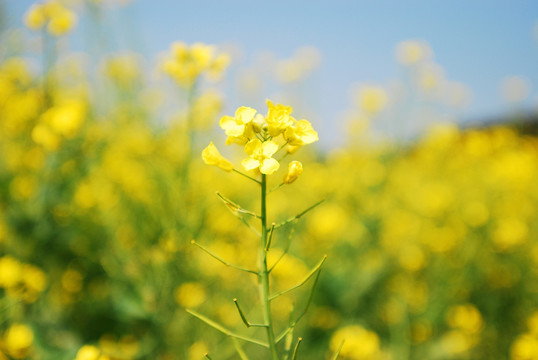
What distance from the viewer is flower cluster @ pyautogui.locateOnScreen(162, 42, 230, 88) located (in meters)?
1.36

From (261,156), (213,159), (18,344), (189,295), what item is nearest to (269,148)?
(261,156)

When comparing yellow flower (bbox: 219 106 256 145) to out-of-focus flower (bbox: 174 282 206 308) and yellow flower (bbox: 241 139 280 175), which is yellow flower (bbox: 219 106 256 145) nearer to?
yellow flower (bbox: 241 139 280 175)

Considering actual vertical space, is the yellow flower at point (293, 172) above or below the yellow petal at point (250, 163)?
below

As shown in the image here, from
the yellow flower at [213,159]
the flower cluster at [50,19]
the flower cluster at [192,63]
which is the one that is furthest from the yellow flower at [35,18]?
the yellow flower at [213,159]

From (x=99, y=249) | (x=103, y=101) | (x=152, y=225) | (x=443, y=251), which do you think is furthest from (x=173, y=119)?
(x=443, y=251)

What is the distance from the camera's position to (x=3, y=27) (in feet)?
6.83

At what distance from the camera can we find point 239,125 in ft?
2.27

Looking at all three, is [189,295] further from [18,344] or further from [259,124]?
[259,124]

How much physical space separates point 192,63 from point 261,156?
90 centimetres

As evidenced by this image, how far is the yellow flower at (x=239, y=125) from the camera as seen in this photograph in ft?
2.21

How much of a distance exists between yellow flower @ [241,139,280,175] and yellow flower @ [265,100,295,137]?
3 centimetres

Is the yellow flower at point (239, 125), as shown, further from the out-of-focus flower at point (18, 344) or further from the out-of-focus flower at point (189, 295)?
the out-of-focus flower at point (189, 295)

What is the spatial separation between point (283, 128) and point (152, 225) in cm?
111

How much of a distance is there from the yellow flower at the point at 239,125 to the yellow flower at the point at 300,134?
0.07 metres
